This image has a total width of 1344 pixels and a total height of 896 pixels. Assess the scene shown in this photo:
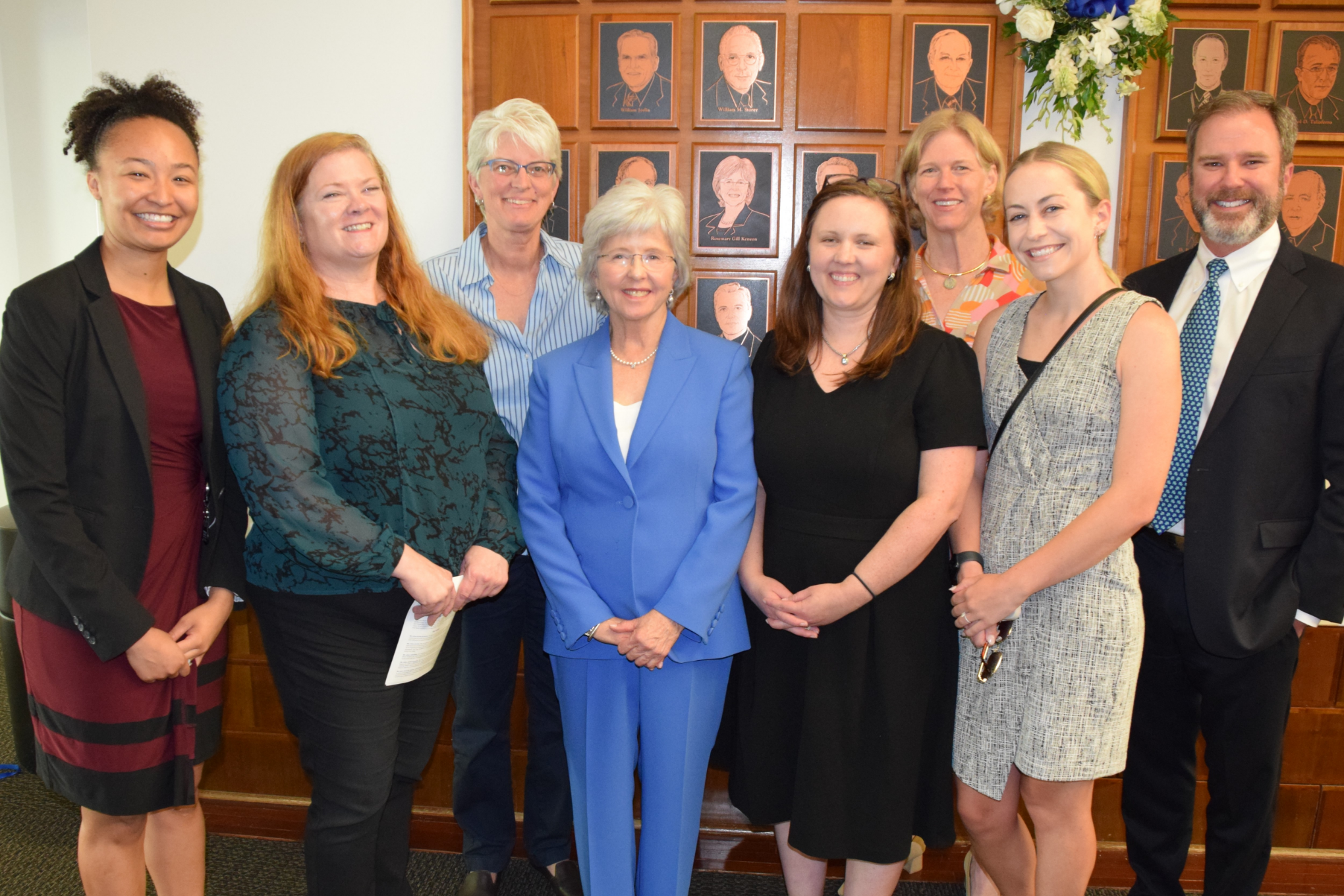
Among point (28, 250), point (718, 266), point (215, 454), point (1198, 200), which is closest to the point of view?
point (215, 454)

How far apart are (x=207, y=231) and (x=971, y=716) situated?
9.67 feet

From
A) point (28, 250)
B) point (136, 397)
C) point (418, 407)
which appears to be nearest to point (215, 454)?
point (136, 397)

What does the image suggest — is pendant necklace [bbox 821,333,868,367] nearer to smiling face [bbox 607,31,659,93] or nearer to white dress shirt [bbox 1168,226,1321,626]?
white dress shirt [bbox 1168,226,1321,626]

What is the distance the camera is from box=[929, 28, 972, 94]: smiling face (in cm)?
277

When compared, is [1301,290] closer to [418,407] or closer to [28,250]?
[418,407]

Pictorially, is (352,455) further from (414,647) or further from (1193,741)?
(1193,741)

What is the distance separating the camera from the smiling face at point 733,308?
9.61 ft

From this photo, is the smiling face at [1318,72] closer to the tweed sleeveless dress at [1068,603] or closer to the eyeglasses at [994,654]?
the tweed sleeveless dress at [1068,603]

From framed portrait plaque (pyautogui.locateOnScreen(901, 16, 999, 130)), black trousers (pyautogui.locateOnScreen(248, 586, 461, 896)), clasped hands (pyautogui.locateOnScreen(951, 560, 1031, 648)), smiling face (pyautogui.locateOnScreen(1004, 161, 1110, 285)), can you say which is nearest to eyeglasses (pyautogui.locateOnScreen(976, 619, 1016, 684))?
clasped hands (pyautogui.locateOnScreen(951, 560, 1031, 648))

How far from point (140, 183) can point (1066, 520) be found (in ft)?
6.68

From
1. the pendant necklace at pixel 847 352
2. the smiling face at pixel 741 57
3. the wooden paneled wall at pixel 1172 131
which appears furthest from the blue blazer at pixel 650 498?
the wooden paneled wall at pixel 1172 131

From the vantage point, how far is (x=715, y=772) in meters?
2.76

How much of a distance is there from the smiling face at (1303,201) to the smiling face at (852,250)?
180 cm

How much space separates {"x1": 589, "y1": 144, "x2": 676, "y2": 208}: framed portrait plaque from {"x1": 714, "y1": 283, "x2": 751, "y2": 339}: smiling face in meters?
0.41
